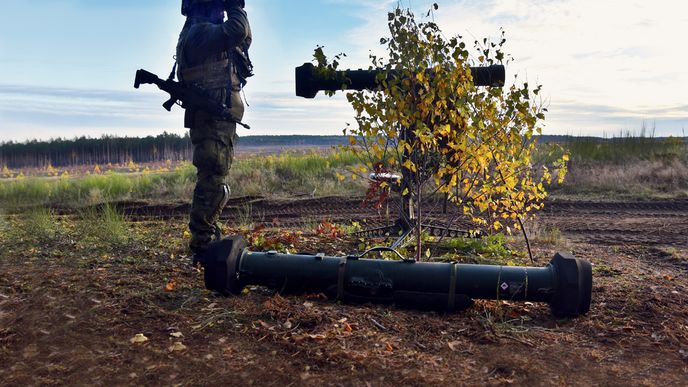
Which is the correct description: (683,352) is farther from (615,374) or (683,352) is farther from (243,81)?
(243,81)

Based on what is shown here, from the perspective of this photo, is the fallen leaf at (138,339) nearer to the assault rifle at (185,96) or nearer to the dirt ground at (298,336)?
the dirt ground at (298,336)

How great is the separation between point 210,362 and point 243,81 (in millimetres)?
3124

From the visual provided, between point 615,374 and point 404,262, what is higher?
point 404,262

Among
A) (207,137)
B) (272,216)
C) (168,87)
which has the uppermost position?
(168,87)

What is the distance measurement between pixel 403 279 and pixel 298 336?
2.91ft

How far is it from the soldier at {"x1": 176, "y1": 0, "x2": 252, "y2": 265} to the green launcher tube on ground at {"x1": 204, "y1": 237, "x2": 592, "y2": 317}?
1.26 meters

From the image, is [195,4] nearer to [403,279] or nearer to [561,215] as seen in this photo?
[403,279]

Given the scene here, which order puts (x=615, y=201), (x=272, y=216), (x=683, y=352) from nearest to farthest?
Result: (x=683, y=352) → (x=272, y=216) → (x=615, y=201)

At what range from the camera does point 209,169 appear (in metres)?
5.29

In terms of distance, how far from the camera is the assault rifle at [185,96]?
518 centimetres

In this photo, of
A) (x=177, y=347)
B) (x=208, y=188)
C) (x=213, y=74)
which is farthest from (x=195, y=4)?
(x=177, y=347)

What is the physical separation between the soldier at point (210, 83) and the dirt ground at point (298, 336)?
0.65m

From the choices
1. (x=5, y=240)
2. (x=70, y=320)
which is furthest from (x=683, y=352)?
(x=5, y=240)

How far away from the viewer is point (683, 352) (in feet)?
11.3
